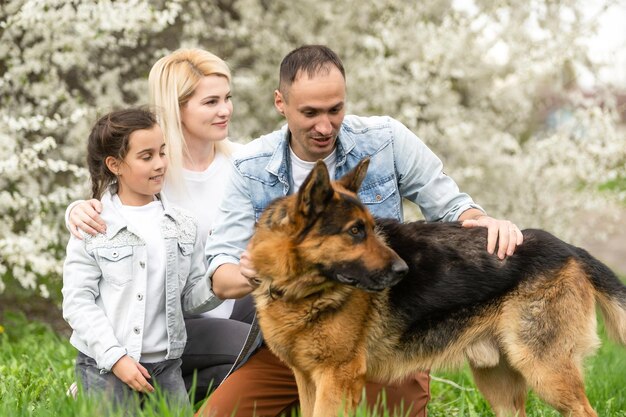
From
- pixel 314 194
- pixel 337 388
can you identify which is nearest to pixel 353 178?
pixel 314 194

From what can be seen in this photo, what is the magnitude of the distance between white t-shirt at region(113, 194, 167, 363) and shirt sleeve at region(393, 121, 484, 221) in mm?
1424

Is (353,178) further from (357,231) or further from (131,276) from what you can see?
(131,276)

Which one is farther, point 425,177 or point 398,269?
point 425,177

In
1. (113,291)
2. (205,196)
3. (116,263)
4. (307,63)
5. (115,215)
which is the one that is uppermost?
(307,63)

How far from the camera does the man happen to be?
4.67m

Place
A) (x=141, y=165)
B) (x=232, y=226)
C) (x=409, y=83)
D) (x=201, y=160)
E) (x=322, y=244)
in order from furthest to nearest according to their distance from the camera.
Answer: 1. (x=409, y=83)
2. (x=201, y=160)
3. (x=232, y=226)
4. (x=141, y=165)
5. (x=322, y=244)

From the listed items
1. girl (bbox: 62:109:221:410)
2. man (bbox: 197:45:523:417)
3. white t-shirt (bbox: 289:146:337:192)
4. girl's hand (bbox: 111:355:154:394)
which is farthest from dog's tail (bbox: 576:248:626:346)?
girl's hand (bbox: 111:355:154:394)

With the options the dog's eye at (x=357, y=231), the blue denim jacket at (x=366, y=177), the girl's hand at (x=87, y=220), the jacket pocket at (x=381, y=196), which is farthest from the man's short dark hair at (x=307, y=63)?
the girl's hand at (x=87, y=220)

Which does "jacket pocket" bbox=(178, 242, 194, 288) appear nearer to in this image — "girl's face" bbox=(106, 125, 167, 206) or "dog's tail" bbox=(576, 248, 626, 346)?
"girl's face" bbox=(106, 125, 167, 206)

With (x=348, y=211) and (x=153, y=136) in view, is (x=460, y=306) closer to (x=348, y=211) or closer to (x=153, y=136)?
(x=348, y=211)

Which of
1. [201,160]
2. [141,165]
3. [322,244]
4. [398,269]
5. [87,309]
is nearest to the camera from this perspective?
[398,269]

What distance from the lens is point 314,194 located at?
3.88m

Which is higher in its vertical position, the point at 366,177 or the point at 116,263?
Result: the point at 366,177

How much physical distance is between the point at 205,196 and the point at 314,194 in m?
1.77
